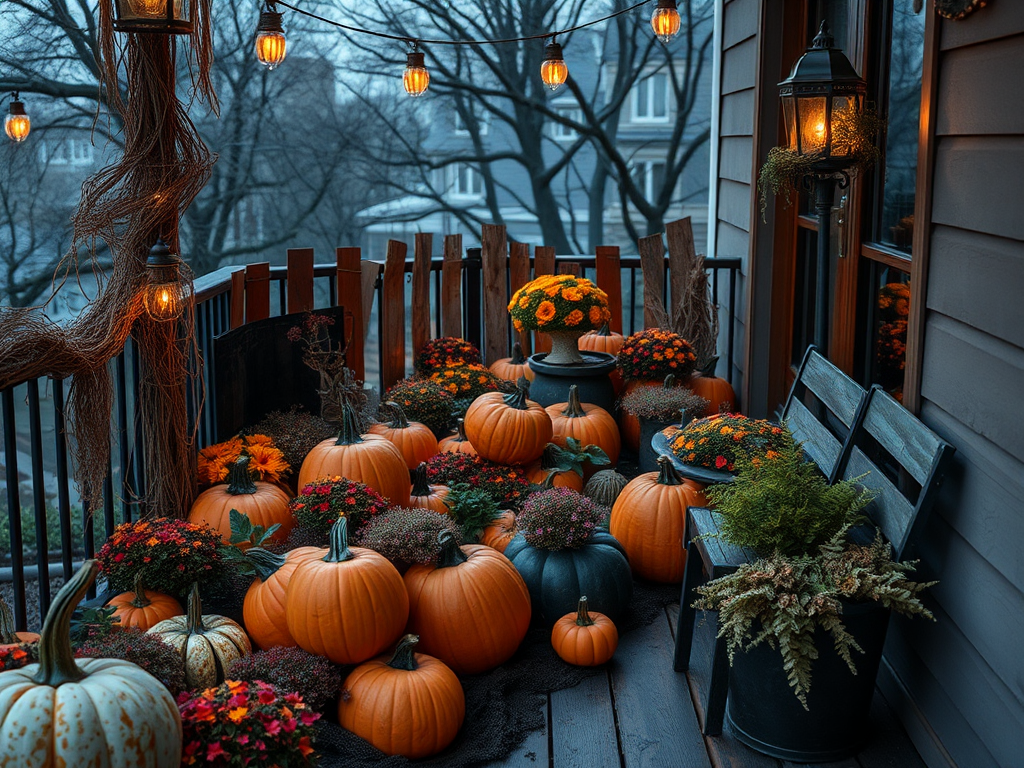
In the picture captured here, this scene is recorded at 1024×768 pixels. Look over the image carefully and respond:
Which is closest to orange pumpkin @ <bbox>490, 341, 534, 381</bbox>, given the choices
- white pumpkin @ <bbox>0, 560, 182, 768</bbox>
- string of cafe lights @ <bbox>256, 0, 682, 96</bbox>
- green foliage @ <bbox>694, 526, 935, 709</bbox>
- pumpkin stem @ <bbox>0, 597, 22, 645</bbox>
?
string of cafe lights @ <bbox>256, 0, 682, 96</bbox>

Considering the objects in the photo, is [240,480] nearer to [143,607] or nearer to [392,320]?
[143,607]

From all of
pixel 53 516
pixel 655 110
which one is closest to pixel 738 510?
pixel 53 516

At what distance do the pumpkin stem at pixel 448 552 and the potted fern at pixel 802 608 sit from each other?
2.49ft

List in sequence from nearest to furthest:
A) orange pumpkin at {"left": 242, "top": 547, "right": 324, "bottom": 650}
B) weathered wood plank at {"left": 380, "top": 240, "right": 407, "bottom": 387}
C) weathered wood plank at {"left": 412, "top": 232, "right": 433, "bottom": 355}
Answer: orange pumpkin at {"left": 242, "top": 547, "right": 324, "bottom": 650}, weathered wood plank at {"left": 380, "top": 240, "right": 407, "bottom": 387}, weathered wood plank at {"left": 412, "top": 232, "right": 433, "bottom": 355}

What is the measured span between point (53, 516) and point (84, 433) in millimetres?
7191

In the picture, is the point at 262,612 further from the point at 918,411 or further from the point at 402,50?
the point at 402,50

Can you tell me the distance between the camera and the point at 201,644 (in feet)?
8.23

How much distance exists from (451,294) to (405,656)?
3376 millimetres

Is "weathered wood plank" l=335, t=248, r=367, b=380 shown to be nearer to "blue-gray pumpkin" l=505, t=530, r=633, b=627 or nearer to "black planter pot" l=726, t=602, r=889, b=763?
"blue-gray pumpkin" l=505, t=530, r=633, b=627

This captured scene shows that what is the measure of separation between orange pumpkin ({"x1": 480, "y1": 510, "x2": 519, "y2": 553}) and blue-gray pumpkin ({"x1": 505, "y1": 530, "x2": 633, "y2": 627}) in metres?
0.21

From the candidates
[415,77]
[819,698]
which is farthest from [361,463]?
[415,77]

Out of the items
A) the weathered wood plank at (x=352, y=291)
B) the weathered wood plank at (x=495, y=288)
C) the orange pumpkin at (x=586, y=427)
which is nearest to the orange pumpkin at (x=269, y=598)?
the orange pumpkin at (x=586, y=427)

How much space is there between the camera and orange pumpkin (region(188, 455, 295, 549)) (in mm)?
3309

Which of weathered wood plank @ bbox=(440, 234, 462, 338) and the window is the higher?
the window
